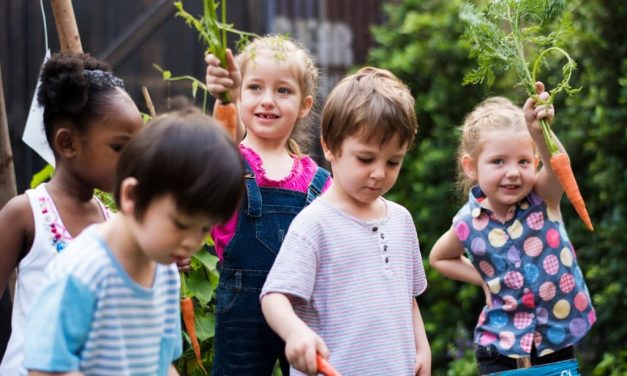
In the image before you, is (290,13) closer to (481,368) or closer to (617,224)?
(617,224)

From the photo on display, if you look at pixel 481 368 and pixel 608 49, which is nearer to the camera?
pixel 481 368

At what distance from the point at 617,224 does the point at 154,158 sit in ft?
11.9

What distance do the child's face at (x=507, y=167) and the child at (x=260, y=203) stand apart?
0.60 meters

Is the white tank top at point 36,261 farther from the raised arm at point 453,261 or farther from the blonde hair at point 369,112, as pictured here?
the raised arm at point 453,261

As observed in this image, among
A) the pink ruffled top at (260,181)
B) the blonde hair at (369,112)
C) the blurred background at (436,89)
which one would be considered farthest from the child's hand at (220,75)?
the blurred background at (436,89)

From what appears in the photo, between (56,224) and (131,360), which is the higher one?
(56,224)

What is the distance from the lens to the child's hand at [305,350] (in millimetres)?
2625

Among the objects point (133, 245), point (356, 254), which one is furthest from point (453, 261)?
point (133, 245)

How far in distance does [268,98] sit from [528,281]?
1118 millimetres

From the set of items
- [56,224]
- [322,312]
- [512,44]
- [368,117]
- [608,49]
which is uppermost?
[608,49]

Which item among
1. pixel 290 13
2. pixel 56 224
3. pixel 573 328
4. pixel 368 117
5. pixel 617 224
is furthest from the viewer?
pixel 290 13

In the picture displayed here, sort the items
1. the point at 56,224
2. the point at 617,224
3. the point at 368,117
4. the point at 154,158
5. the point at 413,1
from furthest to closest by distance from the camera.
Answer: the point at 413,1 → the point at 617,224 → the point at 368,117 → the point at 56,224 → the point at 154,158

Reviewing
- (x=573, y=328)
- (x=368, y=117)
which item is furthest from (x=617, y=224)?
(x=368, y=117)

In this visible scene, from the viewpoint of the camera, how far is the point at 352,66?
8.38 metres
